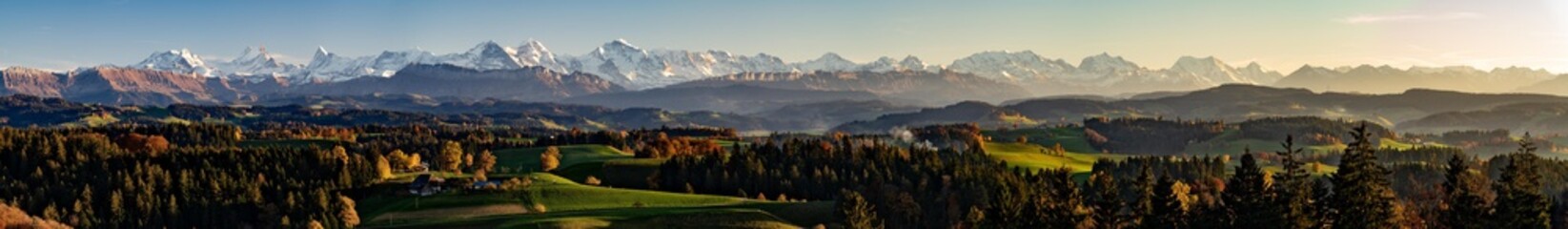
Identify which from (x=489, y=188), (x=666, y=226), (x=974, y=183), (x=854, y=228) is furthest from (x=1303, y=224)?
(x=489, y=188)

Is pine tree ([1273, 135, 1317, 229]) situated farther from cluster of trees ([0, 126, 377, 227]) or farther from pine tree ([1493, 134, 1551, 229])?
cluster of trees ([0, 126, 377, 227])

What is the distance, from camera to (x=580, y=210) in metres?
157

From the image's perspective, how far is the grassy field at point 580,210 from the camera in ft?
463

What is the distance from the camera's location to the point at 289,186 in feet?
622

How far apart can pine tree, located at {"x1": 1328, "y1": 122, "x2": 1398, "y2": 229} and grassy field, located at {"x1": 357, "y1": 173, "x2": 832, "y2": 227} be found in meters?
66.4

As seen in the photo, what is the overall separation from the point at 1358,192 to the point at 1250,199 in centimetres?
792

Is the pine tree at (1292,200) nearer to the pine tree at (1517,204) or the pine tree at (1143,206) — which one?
the pine tree at (1143,206)

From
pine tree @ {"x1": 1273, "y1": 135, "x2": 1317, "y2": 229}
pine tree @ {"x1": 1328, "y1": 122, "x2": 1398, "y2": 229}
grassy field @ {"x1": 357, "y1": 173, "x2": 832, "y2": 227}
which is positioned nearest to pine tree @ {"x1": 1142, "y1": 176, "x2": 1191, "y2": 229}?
pine tree @ {"x1": 1273, "y1": 135, "x2": 1317, "y2": 229}

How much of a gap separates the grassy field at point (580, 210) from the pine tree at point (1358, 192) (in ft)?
218

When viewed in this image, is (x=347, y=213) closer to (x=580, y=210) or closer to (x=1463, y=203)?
(x=580, y=210)

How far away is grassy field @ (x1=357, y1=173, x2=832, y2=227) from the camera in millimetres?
141000

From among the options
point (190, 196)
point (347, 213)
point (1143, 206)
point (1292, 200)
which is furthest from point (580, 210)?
point (1292, 200)

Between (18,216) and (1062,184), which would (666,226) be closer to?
(1062,184)

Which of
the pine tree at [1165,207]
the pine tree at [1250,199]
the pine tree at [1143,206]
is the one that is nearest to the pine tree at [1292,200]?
the pine tree at [1250,199]
